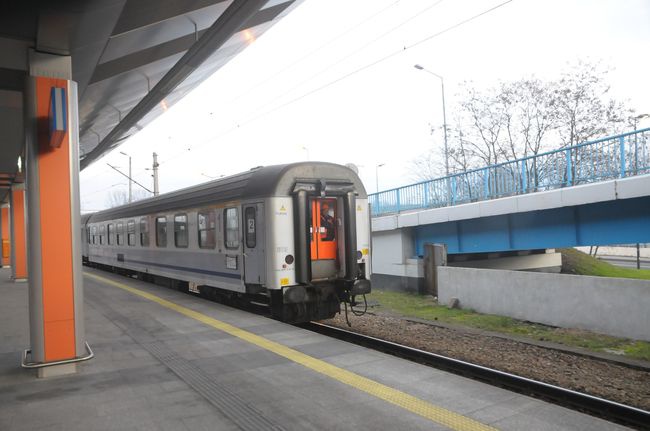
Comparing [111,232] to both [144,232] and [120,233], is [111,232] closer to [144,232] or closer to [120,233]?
[120,233]

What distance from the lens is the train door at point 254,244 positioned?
28.0 ft

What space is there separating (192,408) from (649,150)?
10.6 m

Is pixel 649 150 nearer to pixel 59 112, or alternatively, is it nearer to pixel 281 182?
pixel 281 182

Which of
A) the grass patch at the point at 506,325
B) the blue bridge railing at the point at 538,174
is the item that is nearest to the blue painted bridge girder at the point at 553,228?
the blue bridge railing at the point at 538,174

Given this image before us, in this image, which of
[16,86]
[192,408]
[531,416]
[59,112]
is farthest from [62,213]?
[531,416]

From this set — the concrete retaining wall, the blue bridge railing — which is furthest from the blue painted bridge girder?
the concrete retaining wall

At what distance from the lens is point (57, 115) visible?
4.96m

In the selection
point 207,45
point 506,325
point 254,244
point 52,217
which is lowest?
point 506,325

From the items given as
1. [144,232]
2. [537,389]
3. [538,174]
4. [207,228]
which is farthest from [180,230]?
[538,174]

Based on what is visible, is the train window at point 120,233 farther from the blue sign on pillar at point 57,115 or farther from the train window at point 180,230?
the blue sign on pillar at point 57,115

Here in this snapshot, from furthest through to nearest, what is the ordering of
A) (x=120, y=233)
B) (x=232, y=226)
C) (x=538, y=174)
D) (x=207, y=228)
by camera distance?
1. (x=120, y=233)
2. (x=538, y=174)
3. (x=207, y=228)
4. (x=232, y=226)

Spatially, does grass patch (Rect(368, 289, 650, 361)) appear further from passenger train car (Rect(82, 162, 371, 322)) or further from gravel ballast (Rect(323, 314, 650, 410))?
passenger train car (Rect(82, 162, 371, 322))

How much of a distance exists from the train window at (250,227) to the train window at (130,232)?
27.9 feet

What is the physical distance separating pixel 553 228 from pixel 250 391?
10.9 m
